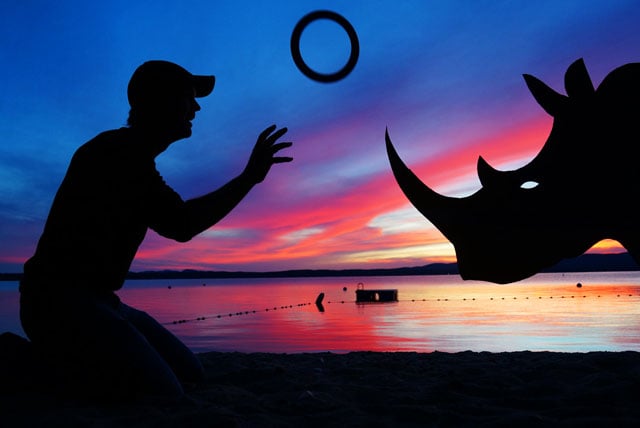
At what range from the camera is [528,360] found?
468 centimetres

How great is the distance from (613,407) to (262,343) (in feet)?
36.9

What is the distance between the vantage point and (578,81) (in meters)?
4.12

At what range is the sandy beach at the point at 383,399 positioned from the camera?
258cm

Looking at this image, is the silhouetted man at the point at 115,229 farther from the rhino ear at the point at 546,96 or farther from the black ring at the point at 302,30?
the rhino ear at the point at 546,96

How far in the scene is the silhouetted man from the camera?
9.79 ft

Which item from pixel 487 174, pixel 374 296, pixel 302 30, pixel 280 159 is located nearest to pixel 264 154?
pixel 280 159

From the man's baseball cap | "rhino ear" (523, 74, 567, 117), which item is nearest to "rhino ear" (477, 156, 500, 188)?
"rhino ear" (523, 74, 567, 117)

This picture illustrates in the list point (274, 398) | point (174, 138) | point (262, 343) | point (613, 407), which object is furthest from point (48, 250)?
point (262, 343)

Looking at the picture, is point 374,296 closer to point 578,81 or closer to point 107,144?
point 578,81

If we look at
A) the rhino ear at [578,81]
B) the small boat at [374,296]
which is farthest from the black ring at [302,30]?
the small boat at [374,296]

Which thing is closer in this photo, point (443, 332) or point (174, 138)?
point (174, 138)

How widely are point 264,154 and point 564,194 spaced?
2327 millimetres

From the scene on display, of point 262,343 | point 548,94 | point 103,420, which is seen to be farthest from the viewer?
point 262,343

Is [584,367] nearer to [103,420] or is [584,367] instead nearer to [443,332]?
[103,420]
